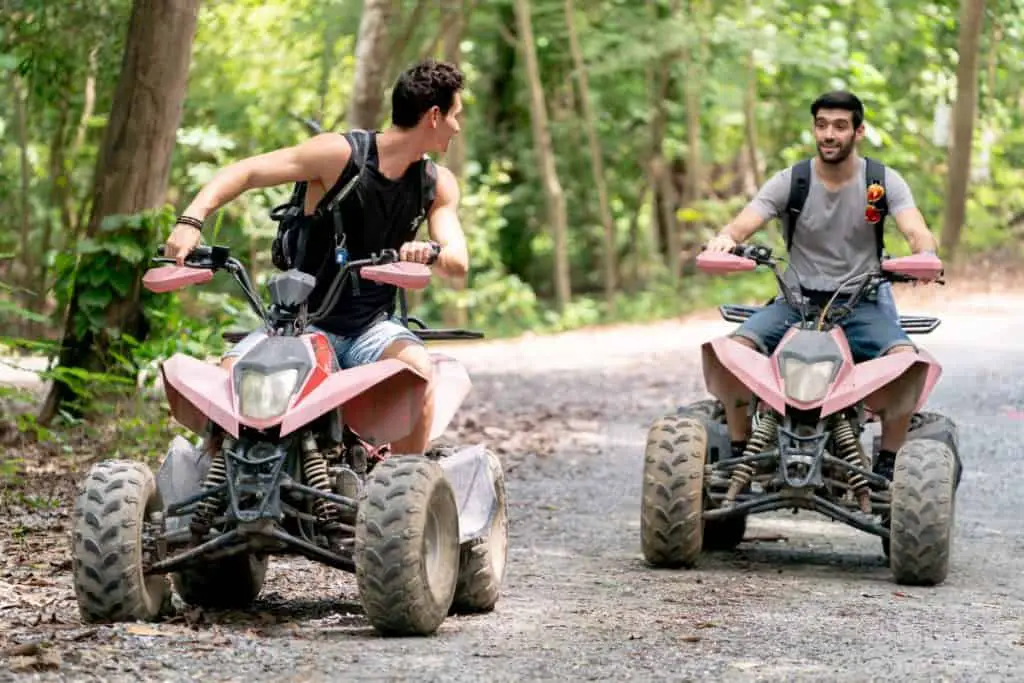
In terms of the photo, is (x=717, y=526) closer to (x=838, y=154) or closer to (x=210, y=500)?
(x=838, y=154)

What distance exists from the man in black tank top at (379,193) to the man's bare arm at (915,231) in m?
2.65

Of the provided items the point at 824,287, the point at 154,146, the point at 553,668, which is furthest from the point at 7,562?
the point at 154,146

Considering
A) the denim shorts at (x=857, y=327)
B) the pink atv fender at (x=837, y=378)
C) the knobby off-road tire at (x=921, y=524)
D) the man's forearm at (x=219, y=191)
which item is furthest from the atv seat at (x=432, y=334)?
the knobby off-road tire at (x=921, y=524)

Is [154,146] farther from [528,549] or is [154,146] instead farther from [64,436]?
[528,549]

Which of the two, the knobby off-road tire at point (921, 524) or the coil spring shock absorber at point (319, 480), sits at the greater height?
the coil spring shock absorber at point (319, 480)

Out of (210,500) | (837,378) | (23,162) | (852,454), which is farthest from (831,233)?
(23,162)

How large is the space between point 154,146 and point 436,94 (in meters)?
6.04

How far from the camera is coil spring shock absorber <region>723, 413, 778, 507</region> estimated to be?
873 centimetres

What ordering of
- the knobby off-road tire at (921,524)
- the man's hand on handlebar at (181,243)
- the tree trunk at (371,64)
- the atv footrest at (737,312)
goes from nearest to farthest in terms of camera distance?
the man's hand on handlebar at (181,243) < the knobby off-road tire at (921,524) < the atv footrest at (737,312) < the tree trunk at (371,64)

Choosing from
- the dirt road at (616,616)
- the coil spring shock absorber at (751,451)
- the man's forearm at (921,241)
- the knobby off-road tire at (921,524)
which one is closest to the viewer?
the dirt road at (616,616)

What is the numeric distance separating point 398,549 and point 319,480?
Answer: 19.7 inches

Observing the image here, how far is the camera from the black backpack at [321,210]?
7156 millimetres

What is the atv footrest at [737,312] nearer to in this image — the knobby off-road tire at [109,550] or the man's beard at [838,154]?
the man's beard at [838,154]

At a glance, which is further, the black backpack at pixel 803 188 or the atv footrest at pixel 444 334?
the black backpack at pixel 803 188
